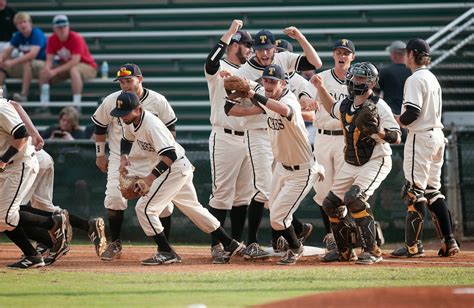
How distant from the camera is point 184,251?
1128 centimetres

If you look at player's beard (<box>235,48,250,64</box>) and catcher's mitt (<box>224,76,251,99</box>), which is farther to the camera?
player's beard (<box>235,48,250,64</box>)

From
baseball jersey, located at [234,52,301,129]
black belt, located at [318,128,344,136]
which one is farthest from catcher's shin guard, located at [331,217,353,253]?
baseball jersey, located at [234,52,301,129]

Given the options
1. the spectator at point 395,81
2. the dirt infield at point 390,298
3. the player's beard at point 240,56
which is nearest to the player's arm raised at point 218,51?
the player's beard at point 240,56

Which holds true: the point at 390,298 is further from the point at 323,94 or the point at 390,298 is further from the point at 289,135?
the point at 323,94

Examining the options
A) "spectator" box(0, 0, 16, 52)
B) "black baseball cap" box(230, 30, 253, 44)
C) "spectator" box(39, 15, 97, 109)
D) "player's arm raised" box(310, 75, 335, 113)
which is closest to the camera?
"player's arm raised" box(310, 75, 335, 113)

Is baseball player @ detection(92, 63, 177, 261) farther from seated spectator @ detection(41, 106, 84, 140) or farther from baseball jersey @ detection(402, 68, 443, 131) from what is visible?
seated spectator @ detection(41, 106, 84, 140)

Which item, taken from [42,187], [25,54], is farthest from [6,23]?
[42,187]

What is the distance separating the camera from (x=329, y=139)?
10.4m

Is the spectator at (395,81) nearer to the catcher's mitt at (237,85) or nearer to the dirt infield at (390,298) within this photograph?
the catcher's mitt at (237,85)

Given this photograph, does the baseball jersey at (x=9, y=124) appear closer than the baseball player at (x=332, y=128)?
Yes

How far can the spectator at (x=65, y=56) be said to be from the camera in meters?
14.8

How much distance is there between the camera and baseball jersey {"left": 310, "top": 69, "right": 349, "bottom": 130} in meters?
10.3

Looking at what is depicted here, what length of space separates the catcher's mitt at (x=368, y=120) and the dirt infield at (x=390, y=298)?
1.80 meters

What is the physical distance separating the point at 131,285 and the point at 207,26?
859cm
